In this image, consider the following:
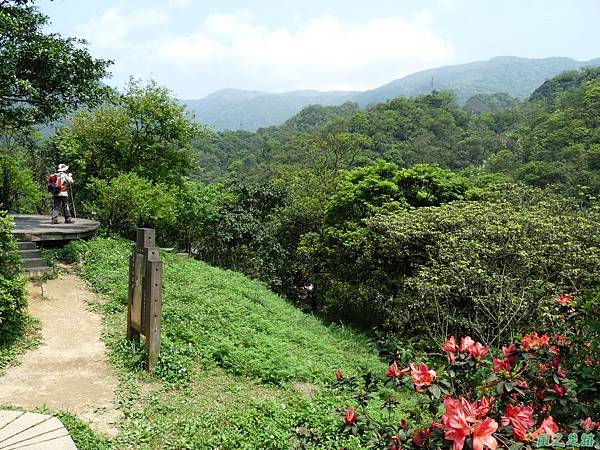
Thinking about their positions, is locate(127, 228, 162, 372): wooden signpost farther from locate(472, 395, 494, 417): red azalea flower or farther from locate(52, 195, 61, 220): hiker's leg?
locate(52, 195, 61, 220): hiker's leg

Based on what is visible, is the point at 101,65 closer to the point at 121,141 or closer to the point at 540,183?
the point at 121,141

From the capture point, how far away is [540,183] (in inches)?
1369

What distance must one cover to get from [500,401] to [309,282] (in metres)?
17.9

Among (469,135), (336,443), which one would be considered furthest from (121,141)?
(469,135)

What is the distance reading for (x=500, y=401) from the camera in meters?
2.34

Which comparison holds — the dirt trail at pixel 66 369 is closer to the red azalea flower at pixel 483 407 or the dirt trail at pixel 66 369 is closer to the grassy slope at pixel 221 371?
the grassy slope at pixel 221 371

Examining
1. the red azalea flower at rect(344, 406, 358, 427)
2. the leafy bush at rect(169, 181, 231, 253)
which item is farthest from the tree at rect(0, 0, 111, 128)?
the red azalea flower at rect(344, 406, 358, 427)

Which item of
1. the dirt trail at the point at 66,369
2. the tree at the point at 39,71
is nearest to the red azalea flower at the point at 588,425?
the dirt trail at the point at 66,369

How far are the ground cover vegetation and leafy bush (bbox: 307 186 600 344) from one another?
5 centimetres

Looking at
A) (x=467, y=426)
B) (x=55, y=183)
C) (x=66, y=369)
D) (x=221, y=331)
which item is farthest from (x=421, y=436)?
(x=55, y=183)

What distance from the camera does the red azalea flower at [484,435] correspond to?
182cm

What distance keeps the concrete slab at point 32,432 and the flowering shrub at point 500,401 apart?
297cm

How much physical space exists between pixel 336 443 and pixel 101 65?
996 centimetres

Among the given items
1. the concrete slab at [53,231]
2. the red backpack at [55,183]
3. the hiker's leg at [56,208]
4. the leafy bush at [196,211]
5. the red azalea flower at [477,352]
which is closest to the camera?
the red azalea flower at [477,352]
